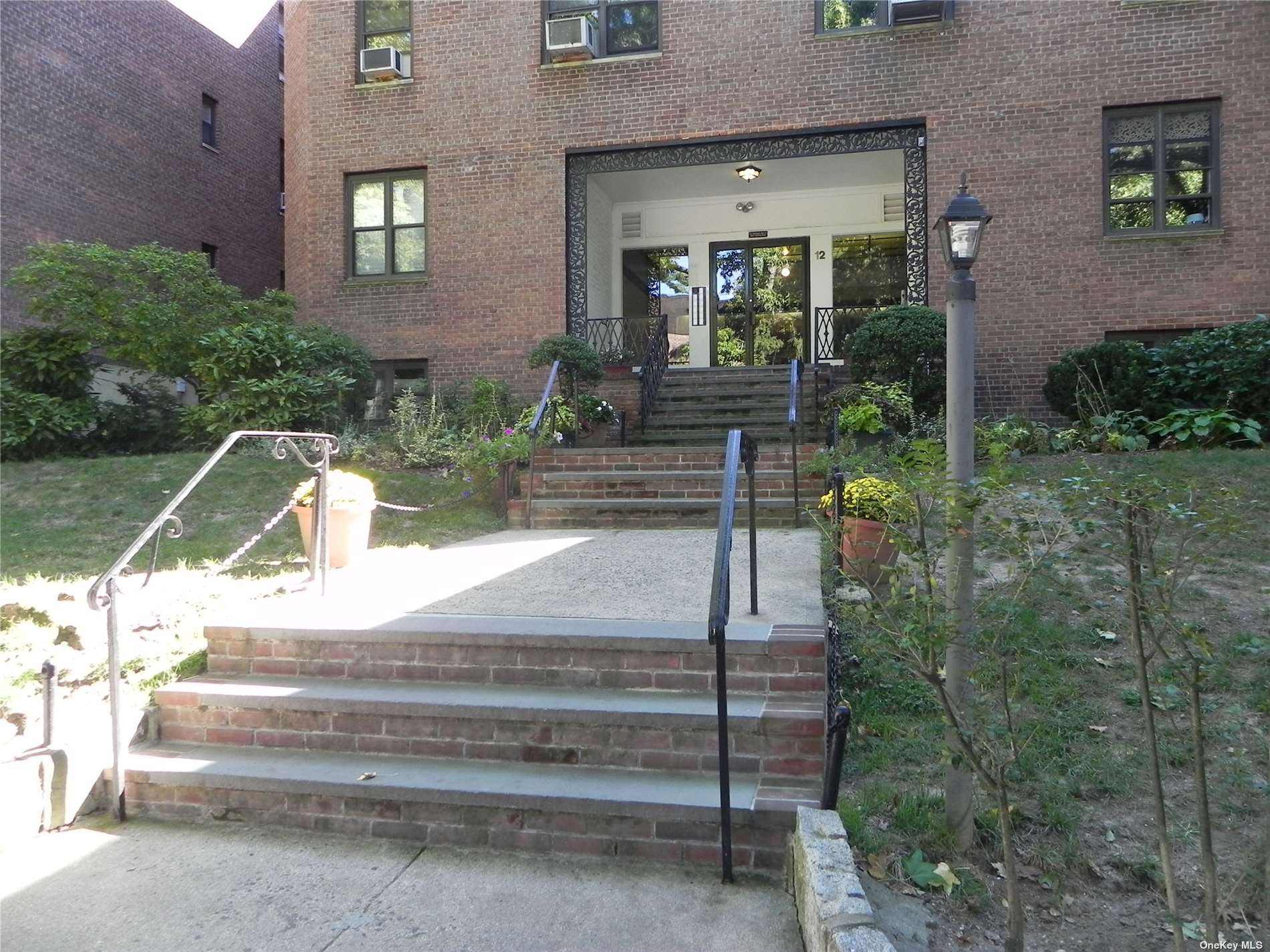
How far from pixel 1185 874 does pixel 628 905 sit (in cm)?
203

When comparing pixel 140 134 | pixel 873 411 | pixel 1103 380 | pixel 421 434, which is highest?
pixel 140 134

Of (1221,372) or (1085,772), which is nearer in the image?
(1085,772)

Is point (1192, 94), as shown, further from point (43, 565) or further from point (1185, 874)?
point (43, 565)

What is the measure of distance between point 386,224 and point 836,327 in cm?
722

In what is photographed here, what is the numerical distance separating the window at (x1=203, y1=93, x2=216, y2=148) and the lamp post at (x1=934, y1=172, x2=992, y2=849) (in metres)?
19.1

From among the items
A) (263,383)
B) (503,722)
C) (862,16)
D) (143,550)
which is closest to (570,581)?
(503,722)

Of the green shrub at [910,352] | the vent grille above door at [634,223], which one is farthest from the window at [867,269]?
the green shrub at [910,352]

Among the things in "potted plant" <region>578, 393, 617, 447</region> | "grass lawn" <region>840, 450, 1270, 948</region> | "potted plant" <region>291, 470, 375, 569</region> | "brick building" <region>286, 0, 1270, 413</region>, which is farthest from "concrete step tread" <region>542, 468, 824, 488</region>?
"brick building" <region>286, 0, 1270, 413</region>

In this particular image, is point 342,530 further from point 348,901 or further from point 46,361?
point 46,361

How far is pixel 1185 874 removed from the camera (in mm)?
3168

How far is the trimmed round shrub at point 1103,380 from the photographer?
31.0 ft

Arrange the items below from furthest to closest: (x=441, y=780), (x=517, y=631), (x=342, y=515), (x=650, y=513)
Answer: (x=650, y=513) → (x=342, y=515) → (x=517, y=631) → (x=441, y=780)

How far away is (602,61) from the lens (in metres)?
12.5

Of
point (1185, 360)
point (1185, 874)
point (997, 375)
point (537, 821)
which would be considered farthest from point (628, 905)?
point (997, 375)
